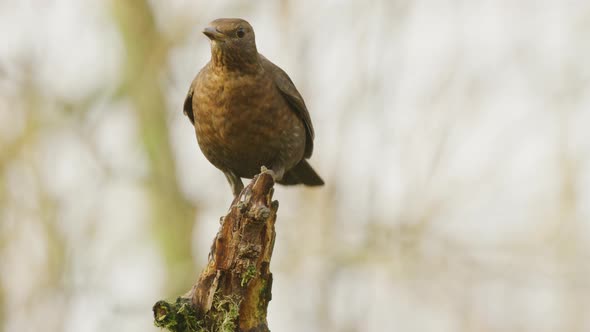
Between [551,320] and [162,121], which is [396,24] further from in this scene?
[551,320]

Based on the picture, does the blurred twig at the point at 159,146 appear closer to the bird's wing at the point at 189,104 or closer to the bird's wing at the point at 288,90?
the bird's wing at the point at 189,104

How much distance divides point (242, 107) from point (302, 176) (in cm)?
120

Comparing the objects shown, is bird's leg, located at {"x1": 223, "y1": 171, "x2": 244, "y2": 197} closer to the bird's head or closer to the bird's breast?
the bird's breast

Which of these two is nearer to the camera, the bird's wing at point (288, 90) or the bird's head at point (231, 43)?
the bird's head at point (231, 43)

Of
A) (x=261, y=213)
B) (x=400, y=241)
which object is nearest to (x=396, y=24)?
(x=400, y=241)

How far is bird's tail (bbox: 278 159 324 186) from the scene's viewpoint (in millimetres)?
6008

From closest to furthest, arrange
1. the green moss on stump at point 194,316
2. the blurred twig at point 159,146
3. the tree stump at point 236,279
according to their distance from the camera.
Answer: the green moss on stump at point 194,316 → the tree stump at point 236,279 → the blurred twig at point 159,146

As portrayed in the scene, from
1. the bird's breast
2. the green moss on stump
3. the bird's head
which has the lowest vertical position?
the green moss on stump

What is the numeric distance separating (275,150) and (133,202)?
483cm

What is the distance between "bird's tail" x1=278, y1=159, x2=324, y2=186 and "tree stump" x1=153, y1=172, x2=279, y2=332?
172cm

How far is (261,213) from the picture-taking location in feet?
13.8

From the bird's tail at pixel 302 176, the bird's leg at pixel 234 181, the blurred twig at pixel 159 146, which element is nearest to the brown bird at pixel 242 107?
the bird's leg at pixel 234 181

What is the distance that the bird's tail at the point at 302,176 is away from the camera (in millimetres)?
6008

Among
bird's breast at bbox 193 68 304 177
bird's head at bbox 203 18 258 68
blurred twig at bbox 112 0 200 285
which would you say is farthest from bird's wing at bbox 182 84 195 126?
blurred twig at bbox 112 0 200 285
